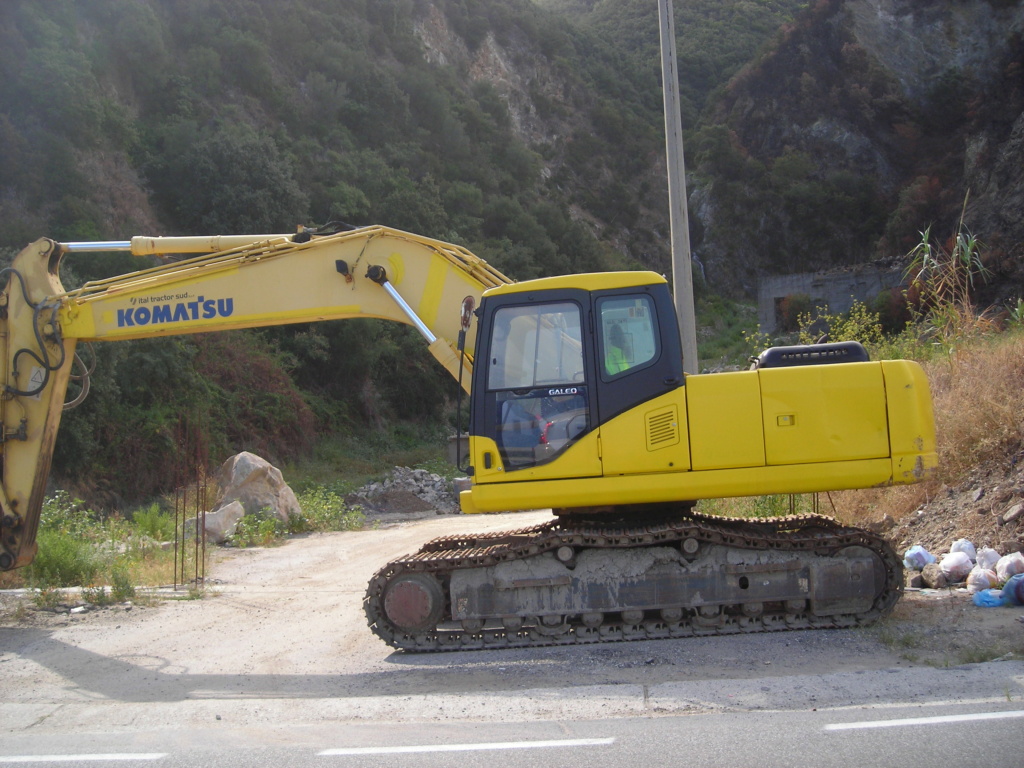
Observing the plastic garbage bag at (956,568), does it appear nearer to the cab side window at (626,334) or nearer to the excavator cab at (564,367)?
the excavator cab at (564,367)

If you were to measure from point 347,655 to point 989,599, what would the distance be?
5.54 metres

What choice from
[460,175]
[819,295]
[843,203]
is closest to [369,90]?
[460,175]

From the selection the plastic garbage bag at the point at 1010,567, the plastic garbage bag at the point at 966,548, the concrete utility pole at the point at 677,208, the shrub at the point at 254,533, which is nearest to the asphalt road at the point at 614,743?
the plastic garbage bag at the point at 1010,567

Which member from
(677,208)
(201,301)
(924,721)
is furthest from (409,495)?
(924,721)

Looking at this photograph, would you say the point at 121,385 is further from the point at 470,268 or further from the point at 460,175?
the point at 460,175

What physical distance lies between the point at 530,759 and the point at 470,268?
4.83 m

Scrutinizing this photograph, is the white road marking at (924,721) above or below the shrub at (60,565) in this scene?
below

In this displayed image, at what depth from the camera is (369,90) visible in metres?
48.3

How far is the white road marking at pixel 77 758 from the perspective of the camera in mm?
5016

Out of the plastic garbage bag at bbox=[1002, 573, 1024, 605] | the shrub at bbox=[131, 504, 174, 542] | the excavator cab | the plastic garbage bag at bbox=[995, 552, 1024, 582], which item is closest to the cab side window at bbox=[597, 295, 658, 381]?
the excavator cab

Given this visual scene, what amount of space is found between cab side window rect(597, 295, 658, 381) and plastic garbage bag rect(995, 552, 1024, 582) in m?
3.85

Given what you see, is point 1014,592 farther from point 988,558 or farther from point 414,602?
point 414,602

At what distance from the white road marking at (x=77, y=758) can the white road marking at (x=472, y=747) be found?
40.7 inches

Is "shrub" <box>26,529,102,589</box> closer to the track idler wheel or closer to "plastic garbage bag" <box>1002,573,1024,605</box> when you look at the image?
the track idler wheel
